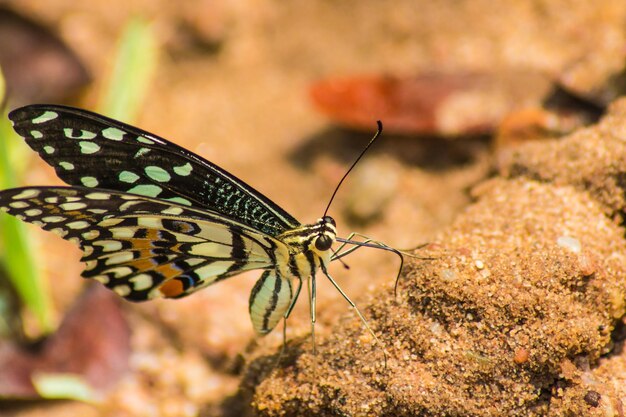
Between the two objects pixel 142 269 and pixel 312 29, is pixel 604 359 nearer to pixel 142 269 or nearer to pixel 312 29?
pixel 142 269

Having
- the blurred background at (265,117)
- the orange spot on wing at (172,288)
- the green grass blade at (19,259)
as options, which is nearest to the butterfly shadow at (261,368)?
the blurred background at (265,117)

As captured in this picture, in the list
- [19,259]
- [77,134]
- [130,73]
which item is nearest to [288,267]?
[77,134]

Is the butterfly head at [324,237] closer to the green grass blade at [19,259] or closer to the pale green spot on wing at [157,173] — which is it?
the pale green spot on wing at [157,173]

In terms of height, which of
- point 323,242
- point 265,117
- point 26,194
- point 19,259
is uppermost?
point 265,117

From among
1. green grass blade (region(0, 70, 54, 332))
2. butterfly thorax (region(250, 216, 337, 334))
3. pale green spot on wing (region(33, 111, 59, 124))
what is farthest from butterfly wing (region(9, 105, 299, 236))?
green grass blade (region(0, 70, 54, 332))

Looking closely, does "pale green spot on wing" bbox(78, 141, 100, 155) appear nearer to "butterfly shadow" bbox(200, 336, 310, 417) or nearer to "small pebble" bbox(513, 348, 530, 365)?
"butterfly shadow" bbox(200, 336, 310, 417)

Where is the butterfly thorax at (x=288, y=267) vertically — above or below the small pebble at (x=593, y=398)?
above

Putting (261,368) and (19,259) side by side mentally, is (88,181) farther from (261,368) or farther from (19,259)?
(19,259)
